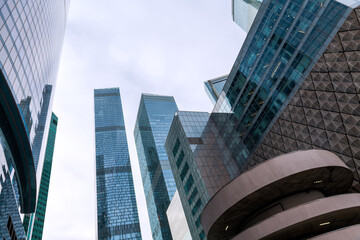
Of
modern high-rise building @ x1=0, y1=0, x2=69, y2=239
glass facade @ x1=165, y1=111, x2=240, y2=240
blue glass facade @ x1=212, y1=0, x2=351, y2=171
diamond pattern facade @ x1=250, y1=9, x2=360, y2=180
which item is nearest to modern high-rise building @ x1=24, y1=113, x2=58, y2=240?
modern high-rise building @ x1=0, y1=0, x2=69, y2=239

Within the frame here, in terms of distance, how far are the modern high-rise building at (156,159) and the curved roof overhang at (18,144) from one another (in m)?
96.6

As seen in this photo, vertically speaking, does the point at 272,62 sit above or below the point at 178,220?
below

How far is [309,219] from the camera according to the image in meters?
23.7

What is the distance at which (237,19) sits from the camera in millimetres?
158250

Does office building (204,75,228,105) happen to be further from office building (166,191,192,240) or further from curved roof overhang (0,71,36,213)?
curved roof overhang (0,71,36,213)

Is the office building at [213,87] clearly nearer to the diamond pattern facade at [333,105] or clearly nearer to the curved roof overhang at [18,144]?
the curved roof overhang at [18,144]

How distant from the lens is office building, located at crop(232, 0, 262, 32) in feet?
441

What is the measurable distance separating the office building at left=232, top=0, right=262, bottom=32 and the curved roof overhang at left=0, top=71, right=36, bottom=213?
119m

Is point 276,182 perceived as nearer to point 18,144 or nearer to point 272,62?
point 272,62

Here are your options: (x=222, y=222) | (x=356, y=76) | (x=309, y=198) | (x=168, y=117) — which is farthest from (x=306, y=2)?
(x=168, y=117)

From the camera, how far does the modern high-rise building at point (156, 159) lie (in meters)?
150

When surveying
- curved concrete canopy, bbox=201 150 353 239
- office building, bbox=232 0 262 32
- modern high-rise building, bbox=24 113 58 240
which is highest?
office building, bbox=232 0 262 32

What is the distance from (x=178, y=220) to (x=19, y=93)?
183ft

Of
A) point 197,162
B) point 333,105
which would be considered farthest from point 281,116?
point 197,162
